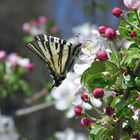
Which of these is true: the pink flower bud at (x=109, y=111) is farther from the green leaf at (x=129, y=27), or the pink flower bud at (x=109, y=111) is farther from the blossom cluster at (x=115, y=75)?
the green leaf at (x=129, y=27)

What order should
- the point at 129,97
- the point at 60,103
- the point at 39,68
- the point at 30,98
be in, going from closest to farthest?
the point at 129,97 → the point at 60,103 → the point at 30,98 → the point at 39,68

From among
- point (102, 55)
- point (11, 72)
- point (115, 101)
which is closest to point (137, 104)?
point (115, 101)

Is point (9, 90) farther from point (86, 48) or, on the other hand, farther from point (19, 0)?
point (19, 0)

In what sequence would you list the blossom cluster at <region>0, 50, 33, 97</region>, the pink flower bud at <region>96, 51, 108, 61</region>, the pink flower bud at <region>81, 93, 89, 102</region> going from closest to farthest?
the pink flower bud at <region>96, 51, 108, 61</region>, the pink flower bud at <region>81, 93, 89, 102</region>, the blossom cluster at <region>0, 50, 33, 97</region>

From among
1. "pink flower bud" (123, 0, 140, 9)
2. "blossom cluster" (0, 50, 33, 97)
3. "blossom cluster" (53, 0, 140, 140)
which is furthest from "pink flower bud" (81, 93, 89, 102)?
"blossom cluster" (0, 50, 33, 97)

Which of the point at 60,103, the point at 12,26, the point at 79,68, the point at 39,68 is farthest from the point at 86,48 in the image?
the point at 12,26

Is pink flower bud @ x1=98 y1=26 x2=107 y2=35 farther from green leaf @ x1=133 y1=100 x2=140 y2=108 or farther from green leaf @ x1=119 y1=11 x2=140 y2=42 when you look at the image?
green leaf @ x1=133 y1=100 x2=140 y2=108

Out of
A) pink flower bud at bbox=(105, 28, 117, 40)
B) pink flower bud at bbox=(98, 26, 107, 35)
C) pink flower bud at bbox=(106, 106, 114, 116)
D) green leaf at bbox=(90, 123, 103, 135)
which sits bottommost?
green leaf at bbox=(90, 123, 103, 135)

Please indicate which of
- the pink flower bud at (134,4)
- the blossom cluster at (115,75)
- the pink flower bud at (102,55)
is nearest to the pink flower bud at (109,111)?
the blossom cluster at (115,75)

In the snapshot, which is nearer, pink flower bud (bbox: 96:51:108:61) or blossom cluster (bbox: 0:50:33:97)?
pink flower bud (bbox: 96:51:108:61)
